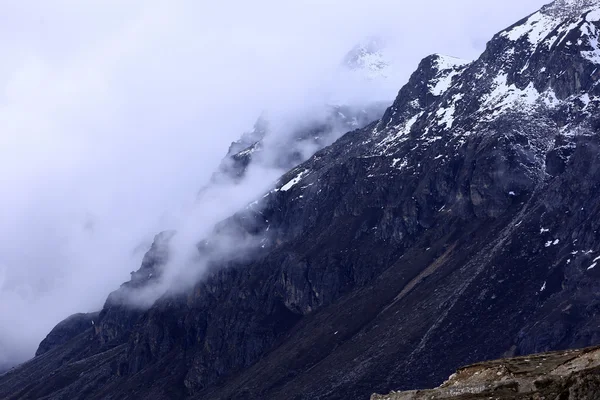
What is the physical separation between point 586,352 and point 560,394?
11008mm

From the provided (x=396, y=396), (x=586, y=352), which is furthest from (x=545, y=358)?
(x=396, y=396)

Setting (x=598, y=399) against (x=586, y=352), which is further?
(x=586, y=352)

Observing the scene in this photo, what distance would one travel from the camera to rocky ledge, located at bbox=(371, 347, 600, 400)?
78938mm

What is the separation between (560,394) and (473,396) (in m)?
11.5

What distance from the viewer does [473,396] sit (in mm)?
89562

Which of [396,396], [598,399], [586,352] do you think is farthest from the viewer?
[396,396]

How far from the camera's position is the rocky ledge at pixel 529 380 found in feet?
259

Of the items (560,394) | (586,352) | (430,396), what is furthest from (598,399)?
(430,396)

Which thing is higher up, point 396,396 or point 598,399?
point 396,396

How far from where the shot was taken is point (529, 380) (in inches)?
3447

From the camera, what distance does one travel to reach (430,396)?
305 feet

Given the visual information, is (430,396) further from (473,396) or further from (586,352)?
(586,352)

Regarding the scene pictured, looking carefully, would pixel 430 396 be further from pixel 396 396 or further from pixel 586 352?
pixel 586 352

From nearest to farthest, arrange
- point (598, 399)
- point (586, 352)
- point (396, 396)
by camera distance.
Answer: point (598, 399) < point (586, 352) < point (396, 396)
